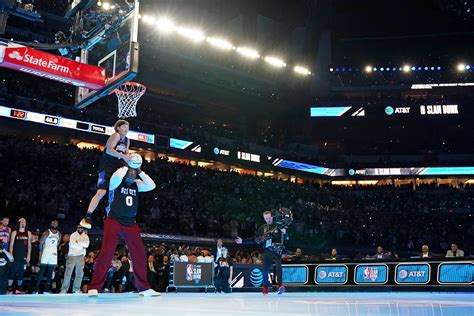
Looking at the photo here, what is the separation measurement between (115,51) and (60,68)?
134cm

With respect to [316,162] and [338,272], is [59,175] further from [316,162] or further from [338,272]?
[316,162]

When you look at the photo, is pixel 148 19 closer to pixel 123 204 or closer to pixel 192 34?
pixel 192 34

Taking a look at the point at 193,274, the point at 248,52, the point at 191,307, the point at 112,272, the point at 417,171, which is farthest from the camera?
the point at 417,171

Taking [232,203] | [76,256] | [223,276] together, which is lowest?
[223,276]

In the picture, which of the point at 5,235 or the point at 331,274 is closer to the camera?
the point at 5,235

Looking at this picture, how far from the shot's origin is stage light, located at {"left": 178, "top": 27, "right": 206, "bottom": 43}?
3503cm

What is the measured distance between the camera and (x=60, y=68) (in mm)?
10758

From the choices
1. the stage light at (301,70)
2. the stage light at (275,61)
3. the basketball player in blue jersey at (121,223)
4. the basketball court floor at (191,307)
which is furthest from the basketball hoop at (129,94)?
the stage light at (301,70)

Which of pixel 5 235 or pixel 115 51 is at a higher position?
pixel 115 51

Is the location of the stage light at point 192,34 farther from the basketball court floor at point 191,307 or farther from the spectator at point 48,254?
the basketball court floor at point 191,307

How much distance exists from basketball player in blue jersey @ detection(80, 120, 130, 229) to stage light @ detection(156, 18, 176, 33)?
28972mm

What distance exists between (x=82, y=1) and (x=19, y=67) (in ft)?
6.62

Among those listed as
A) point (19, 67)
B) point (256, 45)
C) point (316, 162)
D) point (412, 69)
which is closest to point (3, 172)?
point (19, 67)

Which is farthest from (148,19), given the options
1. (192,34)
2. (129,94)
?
(129,94)
